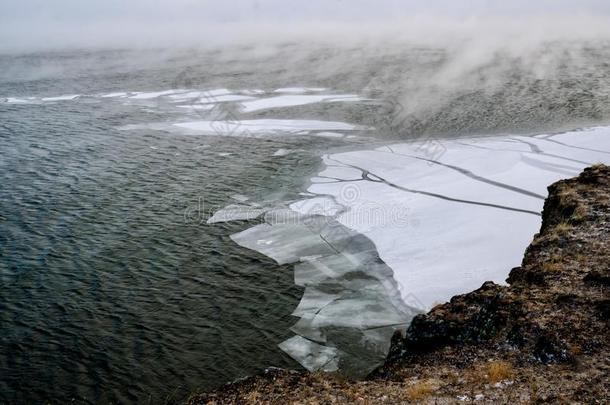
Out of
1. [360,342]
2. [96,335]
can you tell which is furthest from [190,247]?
[360,342]

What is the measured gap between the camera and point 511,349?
637cm

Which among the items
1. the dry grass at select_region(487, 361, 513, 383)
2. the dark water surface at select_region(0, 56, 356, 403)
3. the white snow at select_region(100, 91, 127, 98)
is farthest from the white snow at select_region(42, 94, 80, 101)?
the dry grass at select_region(487, 361, 513, 383)

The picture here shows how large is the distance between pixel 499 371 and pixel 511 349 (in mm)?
529

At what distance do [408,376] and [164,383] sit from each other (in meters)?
3.79

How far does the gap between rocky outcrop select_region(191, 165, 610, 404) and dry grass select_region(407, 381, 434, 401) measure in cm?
1

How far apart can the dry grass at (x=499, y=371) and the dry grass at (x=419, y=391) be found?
0.66m

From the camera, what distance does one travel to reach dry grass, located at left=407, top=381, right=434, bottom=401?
5.84 meters

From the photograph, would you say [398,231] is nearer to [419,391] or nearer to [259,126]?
[419,391]

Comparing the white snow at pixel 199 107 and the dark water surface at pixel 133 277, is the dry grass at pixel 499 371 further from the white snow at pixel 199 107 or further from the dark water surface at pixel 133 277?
the white snow at pixel 199 107

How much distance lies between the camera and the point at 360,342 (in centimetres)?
902

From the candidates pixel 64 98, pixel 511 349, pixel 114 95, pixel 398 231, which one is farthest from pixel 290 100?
pixel 511 349

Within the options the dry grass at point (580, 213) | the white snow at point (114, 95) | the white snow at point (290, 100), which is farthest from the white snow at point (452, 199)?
the white snow at point (114, 95)

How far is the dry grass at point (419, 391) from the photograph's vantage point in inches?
230

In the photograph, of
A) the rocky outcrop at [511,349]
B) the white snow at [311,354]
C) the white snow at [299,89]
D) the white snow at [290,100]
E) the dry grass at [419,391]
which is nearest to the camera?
the rocky outcrop at [511,349]
